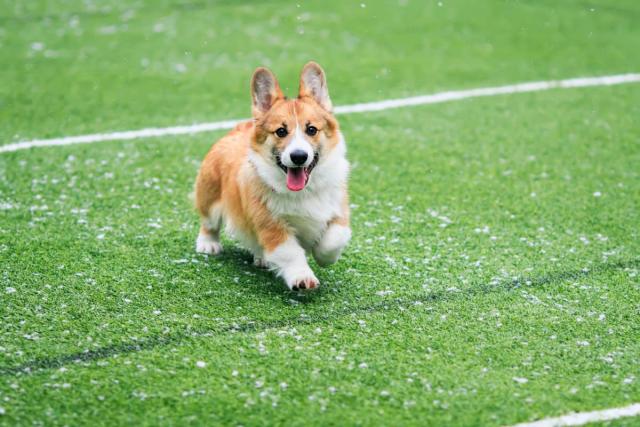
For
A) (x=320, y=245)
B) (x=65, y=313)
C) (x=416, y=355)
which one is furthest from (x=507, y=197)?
(x=65, y=313)

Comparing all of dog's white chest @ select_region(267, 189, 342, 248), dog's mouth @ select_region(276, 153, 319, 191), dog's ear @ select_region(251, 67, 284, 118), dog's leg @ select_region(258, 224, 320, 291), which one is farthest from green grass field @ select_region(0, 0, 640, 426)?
dog's ear @ select_region(251, 67, 284, 118)

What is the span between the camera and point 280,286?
4531 mm

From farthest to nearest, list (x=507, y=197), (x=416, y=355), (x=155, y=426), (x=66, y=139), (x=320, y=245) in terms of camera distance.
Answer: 1. (x=66, y=139)
2. (x=507, y=197)
3. (x=320, y=245)
4. (x=416, y=355)
5. (x=155, y=426)

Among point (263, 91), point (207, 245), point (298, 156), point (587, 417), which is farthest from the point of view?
point (207, 245)

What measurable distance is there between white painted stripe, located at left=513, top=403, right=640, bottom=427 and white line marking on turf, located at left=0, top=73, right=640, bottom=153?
4.26m

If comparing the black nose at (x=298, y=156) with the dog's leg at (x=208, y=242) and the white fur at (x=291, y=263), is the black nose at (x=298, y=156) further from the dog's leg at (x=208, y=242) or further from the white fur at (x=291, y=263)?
the dog's leg at (x=208, y=242)

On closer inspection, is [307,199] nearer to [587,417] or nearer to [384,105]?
[587,417]

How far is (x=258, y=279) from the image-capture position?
4613 millimetres

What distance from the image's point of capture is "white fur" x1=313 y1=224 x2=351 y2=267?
438 cm

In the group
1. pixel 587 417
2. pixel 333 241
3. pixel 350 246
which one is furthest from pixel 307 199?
pixel 587 417

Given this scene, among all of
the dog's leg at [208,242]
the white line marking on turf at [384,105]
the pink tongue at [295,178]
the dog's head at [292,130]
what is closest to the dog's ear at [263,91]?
the dog's head at [292,130]

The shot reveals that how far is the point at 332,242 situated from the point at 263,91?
831mm

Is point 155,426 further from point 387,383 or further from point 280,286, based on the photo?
point 280,286

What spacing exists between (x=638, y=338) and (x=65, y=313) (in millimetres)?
2510
